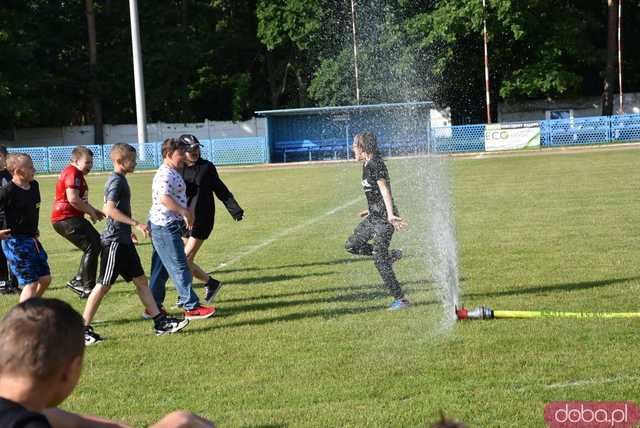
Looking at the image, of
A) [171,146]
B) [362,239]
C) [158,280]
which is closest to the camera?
[171,146]

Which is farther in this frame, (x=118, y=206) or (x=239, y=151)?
(x=239, y=151)

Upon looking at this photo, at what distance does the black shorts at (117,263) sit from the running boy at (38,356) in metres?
5.29

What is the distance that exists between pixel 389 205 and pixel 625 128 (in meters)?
35.9

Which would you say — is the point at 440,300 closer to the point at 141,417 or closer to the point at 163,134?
the point at 141,417

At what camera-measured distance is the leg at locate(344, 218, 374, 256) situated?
8.62m

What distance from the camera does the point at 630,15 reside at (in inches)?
1977

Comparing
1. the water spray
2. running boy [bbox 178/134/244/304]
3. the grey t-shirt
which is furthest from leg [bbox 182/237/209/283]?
the water spray

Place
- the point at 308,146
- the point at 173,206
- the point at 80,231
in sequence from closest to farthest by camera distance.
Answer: the point at 173,206 → the point at 80,231 → the point at 308,146

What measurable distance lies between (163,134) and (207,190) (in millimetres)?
42195

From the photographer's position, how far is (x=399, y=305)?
8484 millimetres

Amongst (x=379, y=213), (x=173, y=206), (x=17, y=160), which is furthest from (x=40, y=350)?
(x=379, y=213)

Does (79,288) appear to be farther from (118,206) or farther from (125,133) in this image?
(125,133)

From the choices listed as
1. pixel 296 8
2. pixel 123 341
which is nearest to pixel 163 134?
pixel 296 8

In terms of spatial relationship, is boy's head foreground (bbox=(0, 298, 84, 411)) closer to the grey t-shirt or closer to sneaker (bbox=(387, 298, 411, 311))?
the grey t-shirt
